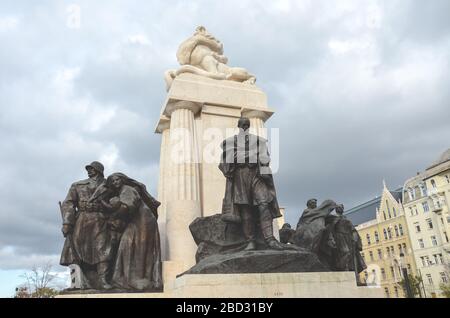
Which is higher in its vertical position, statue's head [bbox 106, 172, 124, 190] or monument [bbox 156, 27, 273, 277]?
monument [bbox 156, 27, 273, 277]

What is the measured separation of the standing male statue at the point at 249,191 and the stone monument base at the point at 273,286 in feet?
3.43

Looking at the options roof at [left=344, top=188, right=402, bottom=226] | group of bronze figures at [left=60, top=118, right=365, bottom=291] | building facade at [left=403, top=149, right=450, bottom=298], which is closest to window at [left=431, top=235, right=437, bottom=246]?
building facade at [left=403, top=149, right=450, bottom=298]

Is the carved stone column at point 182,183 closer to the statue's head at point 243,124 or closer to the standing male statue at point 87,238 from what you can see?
the standing male statue at point 87,238

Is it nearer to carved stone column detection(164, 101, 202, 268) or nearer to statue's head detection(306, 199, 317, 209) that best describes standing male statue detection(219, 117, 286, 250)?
carved stone column detection(164, 101, 202, 268)

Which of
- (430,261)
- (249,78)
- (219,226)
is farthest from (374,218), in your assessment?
(219,226)

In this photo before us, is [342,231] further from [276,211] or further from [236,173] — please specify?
[236,173]

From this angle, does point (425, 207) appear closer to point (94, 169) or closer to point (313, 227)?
point (313, 227)

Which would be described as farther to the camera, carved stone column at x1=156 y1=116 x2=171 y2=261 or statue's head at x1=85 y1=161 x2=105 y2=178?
carved stone column at x1=156 y1=116 x2=171 y2=261

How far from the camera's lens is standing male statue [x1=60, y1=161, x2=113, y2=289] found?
8.54 meters

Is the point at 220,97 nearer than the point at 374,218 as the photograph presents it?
Yes

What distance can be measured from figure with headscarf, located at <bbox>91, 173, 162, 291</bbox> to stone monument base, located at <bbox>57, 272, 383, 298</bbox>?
1679mm

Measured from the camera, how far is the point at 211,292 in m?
6.80
